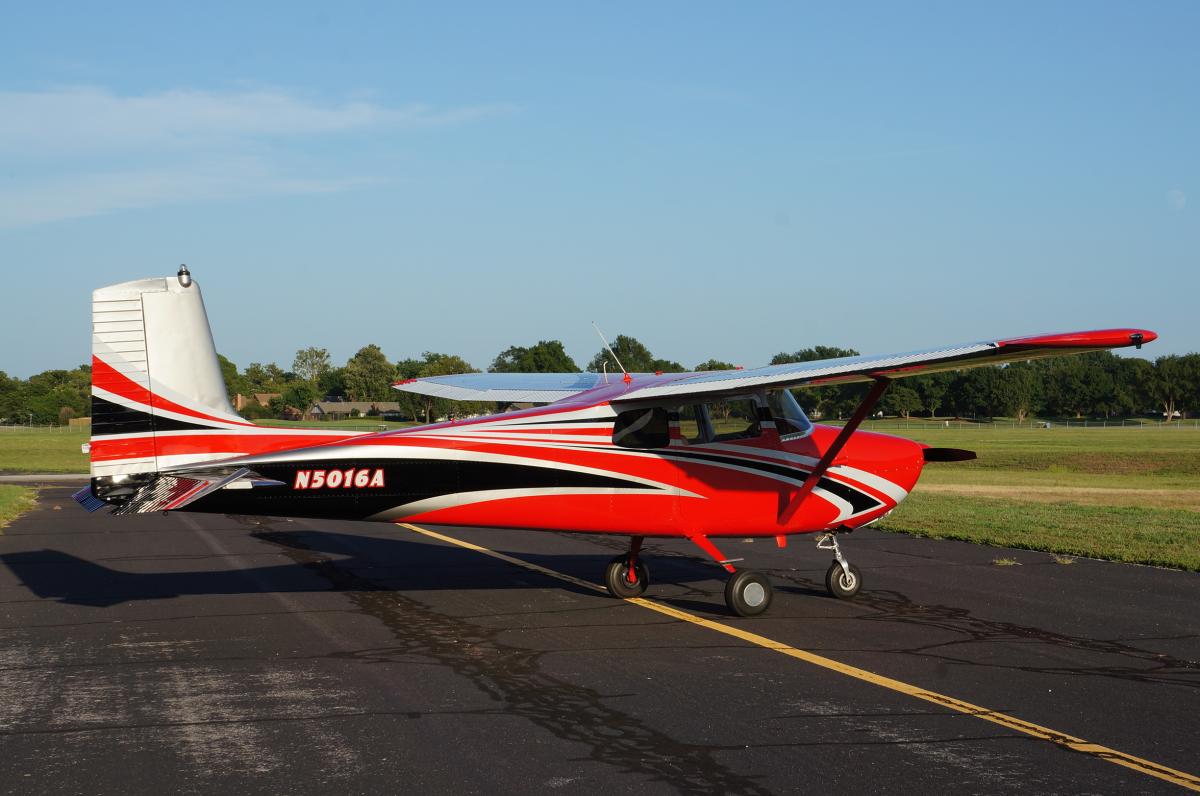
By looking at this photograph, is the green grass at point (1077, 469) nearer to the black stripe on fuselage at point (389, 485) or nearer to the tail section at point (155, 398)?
the black stripe on fuselage at point (389, 485)

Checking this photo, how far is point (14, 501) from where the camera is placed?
25547 mm

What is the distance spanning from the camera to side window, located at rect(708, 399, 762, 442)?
11.1m

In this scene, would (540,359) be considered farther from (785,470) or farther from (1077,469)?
(785,470)

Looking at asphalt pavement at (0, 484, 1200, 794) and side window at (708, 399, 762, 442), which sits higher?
side window at (708, 399, 762, 442)

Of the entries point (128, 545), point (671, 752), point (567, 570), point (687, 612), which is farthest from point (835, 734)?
point (128, 545)

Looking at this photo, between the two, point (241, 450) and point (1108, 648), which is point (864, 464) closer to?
point (1108, 648)

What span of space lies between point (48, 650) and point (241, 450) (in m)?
2.31

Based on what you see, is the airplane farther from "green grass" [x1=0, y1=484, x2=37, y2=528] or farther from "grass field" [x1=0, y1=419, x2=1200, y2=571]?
"green grass" [x1=0, y1=484, x2=37, y2=528]

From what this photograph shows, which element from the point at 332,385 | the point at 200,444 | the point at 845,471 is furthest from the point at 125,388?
the point at 332,385

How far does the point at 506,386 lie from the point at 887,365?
6076 millimetres

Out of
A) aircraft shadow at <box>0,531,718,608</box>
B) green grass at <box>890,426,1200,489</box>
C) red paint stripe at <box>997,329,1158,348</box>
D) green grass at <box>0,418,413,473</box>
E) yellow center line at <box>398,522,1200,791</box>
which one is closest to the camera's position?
yellow center line at <box>398,522,1200,791</box>

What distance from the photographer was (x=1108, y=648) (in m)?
8.87

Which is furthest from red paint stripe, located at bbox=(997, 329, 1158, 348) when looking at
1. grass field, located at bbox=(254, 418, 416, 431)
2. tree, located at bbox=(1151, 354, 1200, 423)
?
tree, located at bbox=(1151, 354, 1200, 423)

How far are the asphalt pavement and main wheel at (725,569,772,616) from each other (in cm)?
17
